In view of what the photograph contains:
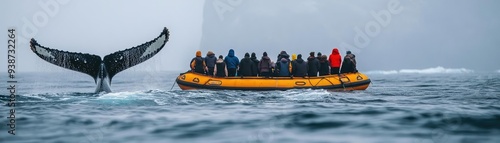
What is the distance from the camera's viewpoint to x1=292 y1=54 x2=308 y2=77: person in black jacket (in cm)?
1756

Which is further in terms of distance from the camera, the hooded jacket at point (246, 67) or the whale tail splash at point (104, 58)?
the hooded jacket at point (246, 67)

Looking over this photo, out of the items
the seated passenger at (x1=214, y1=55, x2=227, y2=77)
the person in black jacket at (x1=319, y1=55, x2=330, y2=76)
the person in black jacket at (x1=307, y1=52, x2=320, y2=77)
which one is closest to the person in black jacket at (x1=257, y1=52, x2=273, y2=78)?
the seated passenger at (x1=214, y1=55, x2=227, y2=77)

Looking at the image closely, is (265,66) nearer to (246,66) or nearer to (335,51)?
(246,66)

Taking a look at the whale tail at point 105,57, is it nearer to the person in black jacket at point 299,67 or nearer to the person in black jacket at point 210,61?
the person in black jacket at point 210,61

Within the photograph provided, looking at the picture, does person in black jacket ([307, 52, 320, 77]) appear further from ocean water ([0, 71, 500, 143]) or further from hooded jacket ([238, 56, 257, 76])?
ocean water ([0, 71, 500, 143])

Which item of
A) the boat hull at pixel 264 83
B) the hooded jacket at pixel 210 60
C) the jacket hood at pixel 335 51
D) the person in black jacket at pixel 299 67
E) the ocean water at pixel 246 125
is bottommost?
the ocean water at pixel 246 125

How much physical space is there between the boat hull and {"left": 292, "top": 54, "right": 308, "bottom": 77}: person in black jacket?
48cm

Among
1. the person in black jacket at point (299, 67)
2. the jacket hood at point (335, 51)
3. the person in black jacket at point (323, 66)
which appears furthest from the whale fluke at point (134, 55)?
the jacket hood at point (335, 51)

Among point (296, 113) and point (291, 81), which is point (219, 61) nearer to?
point (291, 81)

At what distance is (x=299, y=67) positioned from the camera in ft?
57.6

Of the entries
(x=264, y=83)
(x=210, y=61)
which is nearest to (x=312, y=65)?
(x=264, y=83)

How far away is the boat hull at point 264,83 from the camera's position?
16.7 meters

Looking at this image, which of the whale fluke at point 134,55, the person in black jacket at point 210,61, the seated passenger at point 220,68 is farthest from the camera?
the person in black jacket at point 210,61

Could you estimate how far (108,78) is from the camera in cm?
1268
